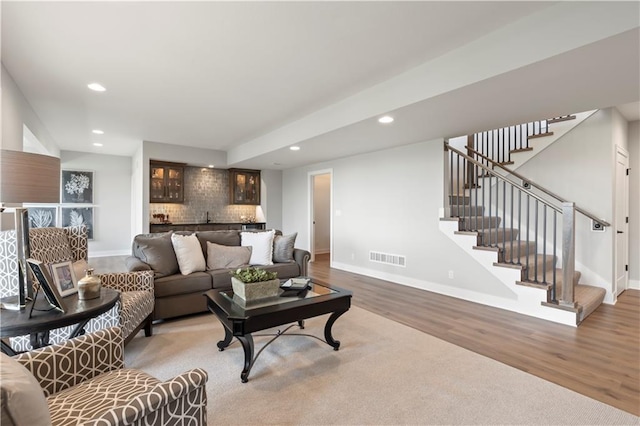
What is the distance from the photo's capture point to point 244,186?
7.77 meters

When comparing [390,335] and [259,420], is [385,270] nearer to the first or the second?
[390,335]

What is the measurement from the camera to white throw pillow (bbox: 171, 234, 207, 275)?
345 cm

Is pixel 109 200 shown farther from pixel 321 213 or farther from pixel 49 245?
pixel 49 245

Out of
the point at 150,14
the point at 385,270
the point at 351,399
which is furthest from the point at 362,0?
the point at 385,270

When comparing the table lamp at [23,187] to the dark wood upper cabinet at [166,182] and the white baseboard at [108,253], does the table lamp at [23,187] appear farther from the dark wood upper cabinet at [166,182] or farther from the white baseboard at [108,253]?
the white baseboard at [108,253]

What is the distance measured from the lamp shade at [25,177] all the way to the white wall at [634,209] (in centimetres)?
680

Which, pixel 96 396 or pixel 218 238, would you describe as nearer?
pixel 96 396

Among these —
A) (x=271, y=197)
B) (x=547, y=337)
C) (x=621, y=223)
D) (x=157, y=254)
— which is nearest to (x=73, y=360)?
(x=157, y=254)

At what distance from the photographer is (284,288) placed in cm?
279

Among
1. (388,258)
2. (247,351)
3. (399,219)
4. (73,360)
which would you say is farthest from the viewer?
(388,258)

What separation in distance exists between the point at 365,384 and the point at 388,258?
10.9ft

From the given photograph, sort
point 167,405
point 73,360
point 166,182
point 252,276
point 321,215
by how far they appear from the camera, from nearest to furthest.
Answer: point 167,405
point 73,360
point 252,276
point 166,182
point 321,215

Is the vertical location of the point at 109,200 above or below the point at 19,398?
above

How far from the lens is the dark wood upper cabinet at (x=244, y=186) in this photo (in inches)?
301
